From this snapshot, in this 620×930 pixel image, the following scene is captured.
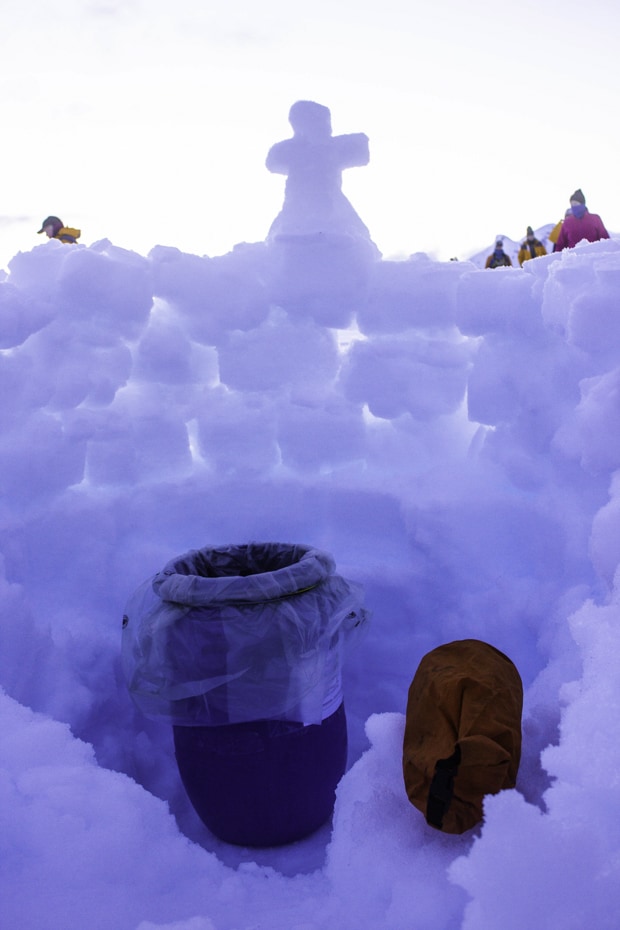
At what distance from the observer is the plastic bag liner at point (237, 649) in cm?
183

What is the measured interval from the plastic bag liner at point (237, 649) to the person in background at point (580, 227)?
417 cm

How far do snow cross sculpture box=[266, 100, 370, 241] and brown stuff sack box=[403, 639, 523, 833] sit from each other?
69.5 inches

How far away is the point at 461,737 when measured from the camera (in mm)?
1390

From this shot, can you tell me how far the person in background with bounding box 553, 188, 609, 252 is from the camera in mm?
5129

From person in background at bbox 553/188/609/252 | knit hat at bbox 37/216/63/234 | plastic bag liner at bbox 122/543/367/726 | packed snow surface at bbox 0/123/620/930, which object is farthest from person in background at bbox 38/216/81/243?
plastic bag liner at bbox 122/543/367/726

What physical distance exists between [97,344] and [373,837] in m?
1.93

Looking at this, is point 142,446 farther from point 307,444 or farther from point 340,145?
point 340,145

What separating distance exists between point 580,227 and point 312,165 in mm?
3148

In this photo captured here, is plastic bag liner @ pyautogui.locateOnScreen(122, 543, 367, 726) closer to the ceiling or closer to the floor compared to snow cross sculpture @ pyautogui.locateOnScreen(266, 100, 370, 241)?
closer to the floor

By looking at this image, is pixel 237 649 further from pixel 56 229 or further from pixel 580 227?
pixel 580 227

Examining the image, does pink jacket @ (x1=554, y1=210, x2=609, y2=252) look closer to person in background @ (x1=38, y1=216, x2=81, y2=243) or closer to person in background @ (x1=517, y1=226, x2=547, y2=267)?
person in background @ (x1=517, y1=226, x2=547, y2=267)

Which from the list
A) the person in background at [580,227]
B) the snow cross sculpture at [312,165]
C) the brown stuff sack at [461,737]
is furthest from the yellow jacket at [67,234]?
the brown stuff sack at [461,737]

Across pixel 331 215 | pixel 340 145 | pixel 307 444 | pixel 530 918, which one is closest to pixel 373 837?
pixel 530 918

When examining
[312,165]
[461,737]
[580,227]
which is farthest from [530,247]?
[461,737]
